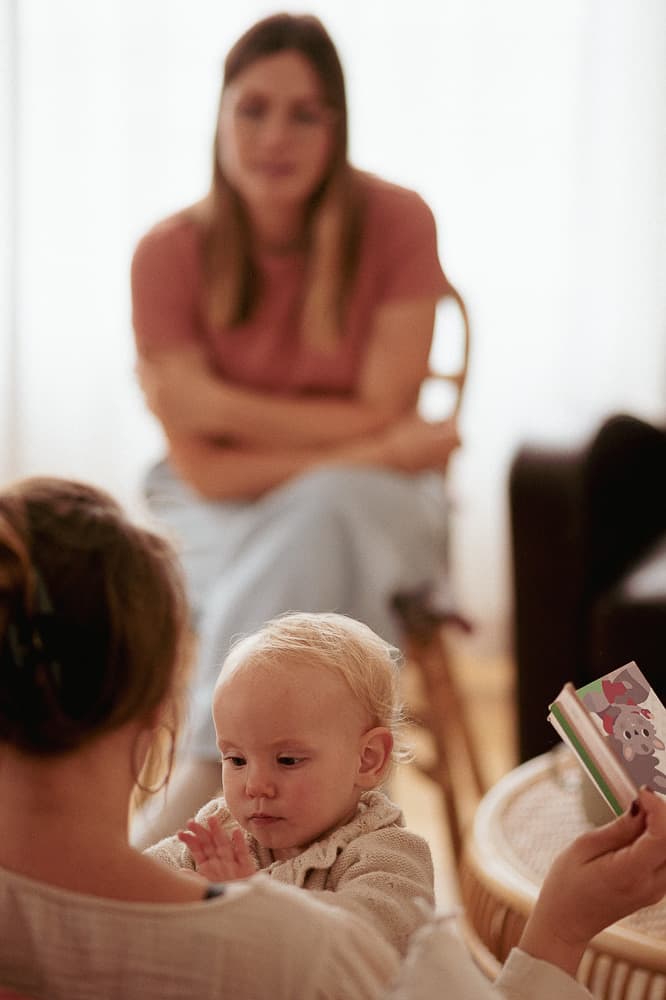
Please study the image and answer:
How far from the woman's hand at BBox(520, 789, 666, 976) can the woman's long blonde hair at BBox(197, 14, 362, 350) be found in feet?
2.71

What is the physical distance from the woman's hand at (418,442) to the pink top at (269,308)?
8cm

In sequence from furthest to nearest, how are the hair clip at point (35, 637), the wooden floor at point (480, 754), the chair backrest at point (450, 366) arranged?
the wooden floor at point (480, 754) < the chair backrest at point (450, 366) < the hair clip at point (35, 637)

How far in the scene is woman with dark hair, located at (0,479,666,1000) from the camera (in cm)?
49

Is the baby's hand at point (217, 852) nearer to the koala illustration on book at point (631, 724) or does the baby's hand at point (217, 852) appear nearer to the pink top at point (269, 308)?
the koala illustration on book at point (631, 724)

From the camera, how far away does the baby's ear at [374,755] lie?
2.26 feet

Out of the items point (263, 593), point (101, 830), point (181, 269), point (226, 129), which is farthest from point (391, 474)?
point (101, 830)

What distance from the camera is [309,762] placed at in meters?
0.67

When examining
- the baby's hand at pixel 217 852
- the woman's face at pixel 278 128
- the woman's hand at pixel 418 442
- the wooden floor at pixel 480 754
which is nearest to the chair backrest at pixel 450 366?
the woman's hand at pixel 418 442

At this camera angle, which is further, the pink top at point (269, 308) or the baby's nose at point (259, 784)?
the pink top at point (269, 308)

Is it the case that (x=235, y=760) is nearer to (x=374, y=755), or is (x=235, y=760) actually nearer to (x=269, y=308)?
(x=374, y=755)

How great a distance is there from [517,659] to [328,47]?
30.0 inches

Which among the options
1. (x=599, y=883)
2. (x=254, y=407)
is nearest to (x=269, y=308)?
(x=254, y=407)

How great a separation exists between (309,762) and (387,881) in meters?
0.07

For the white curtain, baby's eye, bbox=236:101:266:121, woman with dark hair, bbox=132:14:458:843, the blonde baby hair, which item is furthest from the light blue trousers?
the blonde baby hair
